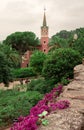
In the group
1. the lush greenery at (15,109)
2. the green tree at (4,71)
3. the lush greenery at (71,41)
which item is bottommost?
the lush greenery at (15,109)

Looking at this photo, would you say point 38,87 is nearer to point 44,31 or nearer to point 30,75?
point 30,75

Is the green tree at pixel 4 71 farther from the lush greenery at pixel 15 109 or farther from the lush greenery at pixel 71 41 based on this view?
the lush greenery at pixel 15 109

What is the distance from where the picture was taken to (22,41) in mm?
61875

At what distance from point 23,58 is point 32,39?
6724 millimetres

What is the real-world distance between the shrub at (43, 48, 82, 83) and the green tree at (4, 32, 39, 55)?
41497 millimetres

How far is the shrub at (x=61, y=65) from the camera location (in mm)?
19500

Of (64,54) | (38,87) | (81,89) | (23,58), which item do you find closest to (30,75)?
(23,58)

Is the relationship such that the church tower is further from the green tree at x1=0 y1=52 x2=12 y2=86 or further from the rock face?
the rock face

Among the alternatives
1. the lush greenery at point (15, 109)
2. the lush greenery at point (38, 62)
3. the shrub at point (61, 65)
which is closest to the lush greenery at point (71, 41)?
the lush greenery at point (38, 62)

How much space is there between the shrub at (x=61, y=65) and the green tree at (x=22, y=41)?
136 feet

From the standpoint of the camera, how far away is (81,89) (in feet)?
36.5

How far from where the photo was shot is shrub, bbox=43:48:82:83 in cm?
1950

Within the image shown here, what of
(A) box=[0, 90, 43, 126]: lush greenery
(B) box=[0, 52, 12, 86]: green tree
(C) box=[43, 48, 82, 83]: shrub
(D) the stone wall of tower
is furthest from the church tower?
(A) box=[0, 90, 43, 126]: lush greenery

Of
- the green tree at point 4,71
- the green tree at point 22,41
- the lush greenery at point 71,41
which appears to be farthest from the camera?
the green tree at point 22,41
